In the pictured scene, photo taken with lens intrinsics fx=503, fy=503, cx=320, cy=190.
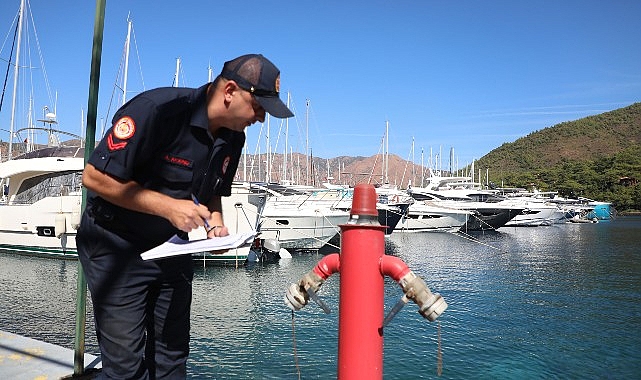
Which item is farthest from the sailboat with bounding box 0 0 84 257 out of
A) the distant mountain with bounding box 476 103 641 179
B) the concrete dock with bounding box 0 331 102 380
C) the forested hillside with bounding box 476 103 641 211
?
the distant mountain with bounding box 476 103 641 179

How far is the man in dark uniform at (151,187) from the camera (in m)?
2.03

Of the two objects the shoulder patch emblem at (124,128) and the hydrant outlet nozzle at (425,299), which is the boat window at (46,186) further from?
the hydrant outlet nozzle at (425,299)

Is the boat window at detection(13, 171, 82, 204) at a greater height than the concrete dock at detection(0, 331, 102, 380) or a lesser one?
greater

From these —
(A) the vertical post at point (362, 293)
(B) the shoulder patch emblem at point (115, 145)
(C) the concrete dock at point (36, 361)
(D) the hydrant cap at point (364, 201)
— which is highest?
(B) the shoulder patch emblem at point (115, 145)

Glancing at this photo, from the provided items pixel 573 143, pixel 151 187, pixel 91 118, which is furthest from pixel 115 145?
pixel 573 143

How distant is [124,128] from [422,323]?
842cm

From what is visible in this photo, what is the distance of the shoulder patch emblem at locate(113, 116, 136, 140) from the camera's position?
6.52 ft

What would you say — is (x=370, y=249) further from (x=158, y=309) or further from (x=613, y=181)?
(x=613, y=181)

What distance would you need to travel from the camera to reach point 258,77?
2.14 meters

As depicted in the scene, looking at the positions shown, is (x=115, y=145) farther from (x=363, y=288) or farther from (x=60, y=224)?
(x=60, y=224)

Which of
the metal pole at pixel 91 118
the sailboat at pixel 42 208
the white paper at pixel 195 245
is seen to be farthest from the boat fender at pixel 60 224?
the white paper at pixel 195 245

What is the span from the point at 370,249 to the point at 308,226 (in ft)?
65.0

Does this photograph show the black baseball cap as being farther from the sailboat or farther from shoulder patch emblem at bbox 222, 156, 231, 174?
the sailboat

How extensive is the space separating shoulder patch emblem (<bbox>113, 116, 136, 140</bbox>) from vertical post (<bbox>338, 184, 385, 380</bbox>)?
1168 mm
